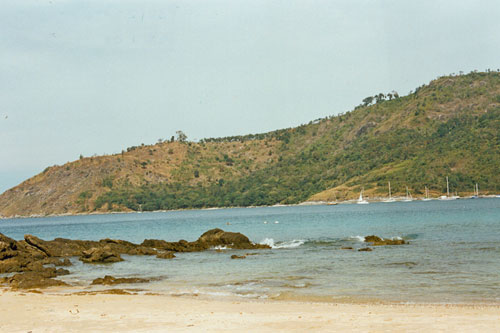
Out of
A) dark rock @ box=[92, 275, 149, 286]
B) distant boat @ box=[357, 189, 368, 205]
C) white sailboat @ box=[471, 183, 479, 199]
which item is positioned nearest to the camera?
dark rock @ box=[92, 275, 149, 286]

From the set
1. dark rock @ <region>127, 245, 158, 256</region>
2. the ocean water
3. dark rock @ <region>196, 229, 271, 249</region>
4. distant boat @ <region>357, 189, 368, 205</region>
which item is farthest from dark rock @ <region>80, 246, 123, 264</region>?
distant boat @ <region>357, 189, 368, 205</region>

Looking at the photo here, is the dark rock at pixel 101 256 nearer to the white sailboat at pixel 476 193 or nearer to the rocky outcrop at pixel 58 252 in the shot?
the rocky outcrop at pixel 58 252

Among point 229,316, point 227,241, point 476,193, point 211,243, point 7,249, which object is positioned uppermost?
point 476,193

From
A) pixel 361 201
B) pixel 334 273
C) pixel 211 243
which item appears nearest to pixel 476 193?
pixel 361 201

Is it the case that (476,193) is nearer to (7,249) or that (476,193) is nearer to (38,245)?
(38,245)

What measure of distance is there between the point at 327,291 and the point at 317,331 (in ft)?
27.4

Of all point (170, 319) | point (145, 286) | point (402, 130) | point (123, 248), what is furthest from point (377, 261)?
point (402, 130)

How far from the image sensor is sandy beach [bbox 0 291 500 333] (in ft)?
43.5

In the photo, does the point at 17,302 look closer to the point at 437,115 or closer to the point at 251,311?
the point at 251,311

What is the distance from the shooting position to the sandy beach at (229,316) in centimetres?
1327

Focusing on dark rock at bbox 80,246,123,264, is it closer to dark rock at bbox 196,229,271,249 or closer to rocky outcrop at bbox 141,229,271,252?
rocky outcrop at bbox 141,229,271,252

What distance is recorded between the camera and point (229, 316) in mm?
15508

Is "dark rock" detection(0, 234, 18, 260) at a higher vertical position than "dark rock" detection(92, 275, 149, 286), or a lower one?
higher

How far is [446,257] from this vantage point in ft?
100
